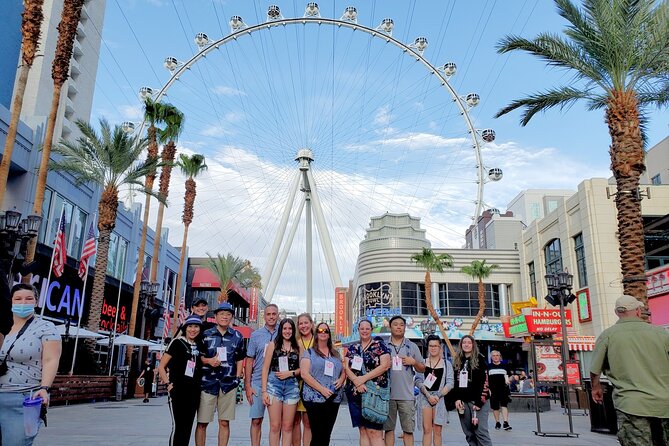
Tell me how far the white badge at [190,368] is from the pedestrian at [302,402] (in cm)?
136

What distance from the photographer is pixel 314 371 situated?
265 inches

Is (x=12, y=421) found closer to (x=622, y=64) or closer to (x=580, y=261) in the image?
(x=622, y=64)

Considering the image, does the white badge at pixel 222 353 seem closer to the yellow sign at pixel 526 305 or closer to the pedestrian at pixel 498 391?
the pedestrian at pixel 498 391

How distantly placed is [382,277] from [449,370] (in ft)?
157

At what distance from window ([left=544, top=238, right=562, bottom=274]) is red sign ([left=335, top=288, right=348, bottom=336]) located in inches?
922

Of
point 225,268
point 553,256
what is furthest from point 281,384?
point 225,268

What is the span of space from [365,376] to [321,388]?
567mm

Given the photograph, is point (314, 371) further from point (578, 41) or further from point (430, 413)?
point (578, 41)

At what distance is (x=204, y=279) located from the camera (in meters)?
51.7

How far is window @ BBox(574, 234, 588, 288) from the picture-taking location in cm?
3491

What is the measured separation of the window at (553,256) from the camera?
129 feet

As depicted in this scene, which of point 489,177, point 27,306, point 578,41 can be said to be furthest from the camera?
point 489,177

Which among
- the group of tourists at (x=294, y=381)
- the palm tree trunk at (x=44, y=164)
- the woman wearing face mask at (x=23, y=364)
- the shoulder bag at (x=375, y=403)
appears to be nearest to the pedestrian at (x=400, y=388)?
the group of tourists at (x=294, y=381)

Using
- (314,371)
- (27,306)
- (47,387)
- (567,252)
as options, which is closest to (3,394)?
(47,387)
